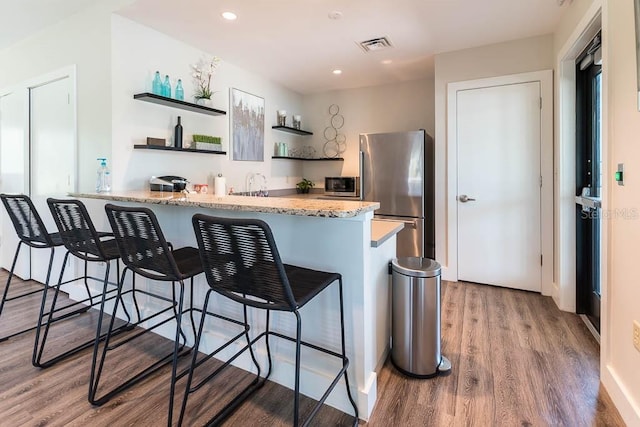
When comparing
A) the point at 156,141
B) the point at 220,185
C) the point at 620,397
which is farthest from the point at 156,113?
the point at 620,397

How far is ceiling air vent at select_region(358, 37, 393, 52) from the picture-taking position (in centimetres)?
319

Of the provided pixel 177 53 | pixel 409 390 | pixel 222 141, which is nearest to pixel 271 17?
pixel 177 53

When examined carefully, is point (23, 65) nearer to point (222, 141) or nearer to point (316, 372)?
point (222, 141)

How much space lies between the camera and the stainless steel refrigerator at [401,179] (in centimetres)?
377

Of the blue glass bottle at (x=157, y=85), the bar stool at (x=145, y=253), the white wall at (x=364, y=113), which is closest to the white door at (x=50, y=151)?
the blue glass bottle at (x=157, y=85)

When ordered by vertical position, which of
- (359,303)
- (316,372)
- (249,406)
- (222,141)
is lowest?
(249,406)

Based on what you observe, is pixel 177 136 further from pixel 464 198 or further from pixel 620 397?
pixel 620 397

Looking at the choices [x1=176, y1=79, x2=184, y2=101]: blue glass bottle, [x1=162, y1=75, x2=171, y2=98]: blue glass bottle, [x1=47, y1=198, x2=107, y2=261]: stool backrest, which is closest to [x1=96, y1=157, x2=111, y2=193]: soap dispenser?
[x1=47, y1=198, x2=107, y2=261]: stool backrest

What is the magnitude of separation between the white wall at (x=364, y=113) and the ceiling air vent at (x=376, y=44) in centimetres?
133

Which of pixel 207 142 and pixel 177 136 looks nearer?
pixel 177 136

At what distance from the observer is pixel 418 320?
1.88 meters

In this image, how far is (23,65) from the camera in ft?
11.2

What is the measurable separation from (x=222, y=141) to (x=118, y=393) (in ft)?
8.77

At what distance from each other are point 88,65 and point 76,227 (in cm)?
163
